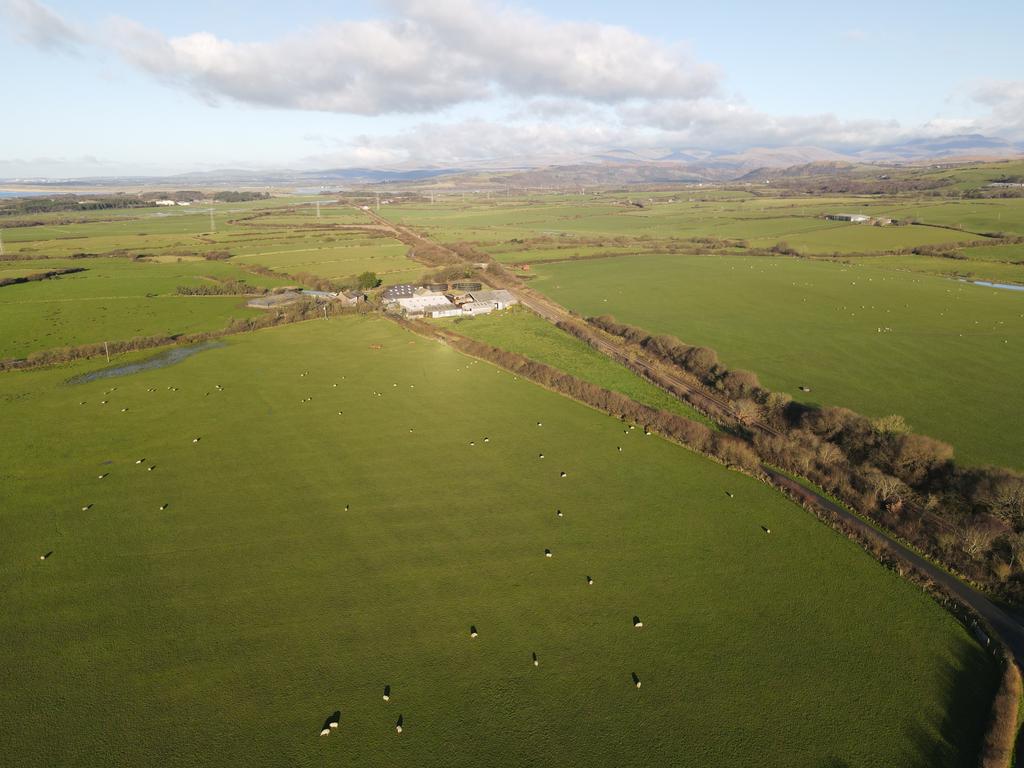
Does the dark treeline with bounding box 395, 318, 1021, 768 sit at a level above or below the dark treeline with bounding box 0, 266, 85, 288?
below

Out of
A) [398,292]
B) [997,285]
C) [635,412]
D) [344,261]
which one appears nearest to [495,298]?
[398,292]

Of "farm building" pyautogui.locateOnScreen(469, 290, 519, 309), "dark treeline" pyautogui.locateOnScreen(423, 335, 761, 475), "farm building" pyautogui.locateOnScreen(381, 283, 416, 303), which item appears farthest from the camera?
"farm building" pyautogui.locateOnScreen(381, 283, 416, 303)

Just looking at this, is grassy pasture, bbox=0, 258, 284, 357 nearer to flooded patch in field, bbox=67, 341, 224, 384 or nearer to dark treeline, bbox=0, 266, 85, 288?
dark treeline, bbox=0, 266, 85, 288

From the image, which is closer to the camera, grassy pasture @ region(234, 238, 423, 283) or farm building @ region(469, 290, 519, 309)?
farm building @ region(469, 290, 519, 309)

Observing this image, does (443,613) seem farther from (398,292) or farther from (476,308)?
(398,292)

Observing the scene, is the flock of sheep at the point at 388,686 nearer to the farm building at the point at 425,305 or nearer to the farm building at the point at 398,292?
the farm building at the point at 425,305

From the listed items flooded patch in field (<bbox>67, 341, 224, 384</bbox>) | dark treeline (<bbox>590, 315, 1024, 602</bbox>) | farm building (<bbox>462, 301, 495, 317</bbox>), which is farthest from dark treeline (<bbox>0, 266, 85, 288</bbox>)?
dark treeline (<bbox>590, 315, 1024, 602</bbox>)

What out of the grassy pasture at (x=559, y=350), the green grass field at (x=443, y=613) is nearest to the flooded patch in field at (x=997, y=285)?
the grassy pasture at (x=559, y=350)
